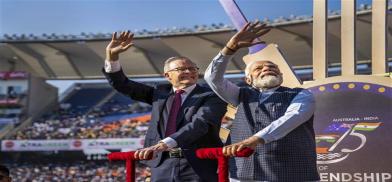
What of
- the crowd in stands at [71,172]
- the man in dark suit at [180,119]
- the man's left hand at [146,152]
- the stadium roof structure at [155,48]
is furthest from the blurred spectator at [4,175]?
the crowd in stands at [71,172]

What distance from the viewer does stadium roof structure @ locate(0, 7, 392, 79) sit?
17656 mm

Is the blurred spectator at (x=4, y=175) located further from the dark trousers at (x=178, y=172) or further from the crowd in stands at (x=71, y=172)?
the crowd in stands at (x=71, y=172)

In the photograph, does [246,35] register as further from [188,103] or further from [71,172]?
[71,172]

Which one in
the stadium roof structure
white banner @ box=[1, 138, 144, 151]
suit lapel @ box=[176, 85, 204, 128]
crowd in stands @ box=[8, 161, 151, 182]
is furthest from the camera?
white banner @ box=[1, 138, 144, 151]

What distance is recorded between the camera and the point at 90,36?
20969mm

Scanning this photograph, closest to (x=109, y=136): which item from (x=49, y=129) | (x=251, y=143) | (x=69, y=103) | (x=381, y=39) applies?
(x=49, y=129)

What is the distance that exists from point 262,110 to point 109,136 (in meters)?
18.7

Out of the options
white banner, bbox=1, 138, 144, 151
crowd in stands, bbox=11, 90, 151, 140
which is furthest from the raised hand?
crowd in stands, bbox=11, 90, 151, 140

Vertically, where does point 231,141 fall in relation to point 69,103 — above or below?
below

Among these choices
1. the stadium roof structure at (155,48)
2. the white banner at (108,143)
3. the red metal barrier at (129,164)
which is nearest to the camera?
the red metal barrier at (129,164)

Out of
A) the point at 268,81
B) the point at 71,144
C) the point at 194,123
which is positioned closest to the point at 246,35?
the point at 268,81

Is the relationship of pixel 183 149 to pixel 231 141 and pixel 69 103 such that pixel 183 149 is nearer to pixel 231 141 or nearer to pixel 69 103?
pixel 231 141

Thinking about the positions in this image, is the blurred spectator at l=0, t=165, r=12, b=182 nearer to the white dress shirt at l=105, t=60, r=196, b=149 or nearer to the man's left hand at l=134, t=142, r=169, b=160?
the white dress shirt at l=105, t=60, r=196, b=149

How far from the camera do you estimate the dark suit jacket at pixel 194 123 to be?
2035 mm
